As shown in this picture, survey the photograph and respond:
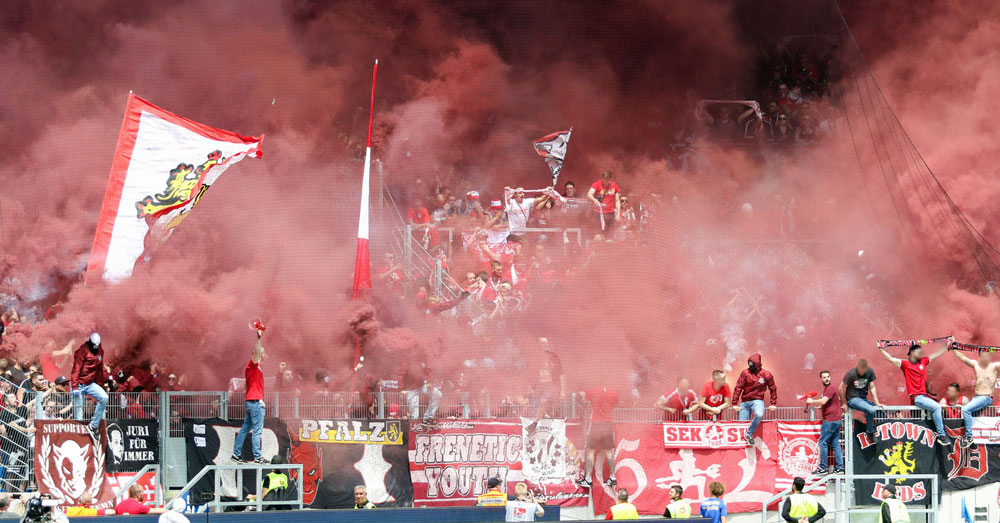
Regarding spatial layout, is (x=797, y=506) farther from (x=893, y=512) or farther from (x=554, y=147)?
(x=554, y=147)

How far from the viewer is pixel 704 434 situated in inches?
519

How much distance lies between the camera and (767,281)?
18.3 m

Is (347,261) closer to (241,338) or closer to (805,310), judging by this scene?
(241,338)

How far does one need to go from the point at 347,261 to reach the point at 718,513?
315 inches

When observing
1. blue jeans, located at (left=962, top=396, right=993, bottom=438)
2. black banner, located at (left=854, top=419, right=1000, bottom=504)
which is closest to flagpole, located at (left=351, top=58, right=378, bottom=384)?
black banner, located at (left=854, top=419, right=1000, bottom=504)

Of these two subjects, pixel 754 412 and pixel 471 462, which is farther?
pixel 471 462

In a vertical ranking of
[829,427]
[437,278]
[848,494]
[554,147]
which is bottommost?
[848,494]

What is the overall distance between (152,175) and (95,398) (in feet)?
7.95

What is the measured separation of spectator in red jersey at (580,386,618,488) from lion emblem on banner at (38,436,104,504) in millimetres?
5194

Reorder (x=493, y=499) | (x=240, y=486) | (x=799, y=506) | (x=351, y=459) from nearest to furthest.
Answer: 1. (x=799, y=506)
2. (x=493, y=499)
3. (x=240, y=486)
4. (x=351, y=459)

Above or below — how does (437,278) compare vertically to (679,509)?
above

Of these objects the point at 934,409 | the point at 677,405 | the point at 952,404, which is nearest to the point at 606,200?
the point at 677,405

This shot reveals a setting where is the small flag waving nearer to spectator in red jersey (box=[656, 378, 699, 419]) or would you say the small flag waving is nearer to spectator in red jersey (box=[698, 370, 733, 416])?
spectator in red jersey (box=[656, 378, 699, 419])

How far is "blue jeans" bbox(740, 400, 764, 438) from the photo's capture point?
1298 cm
